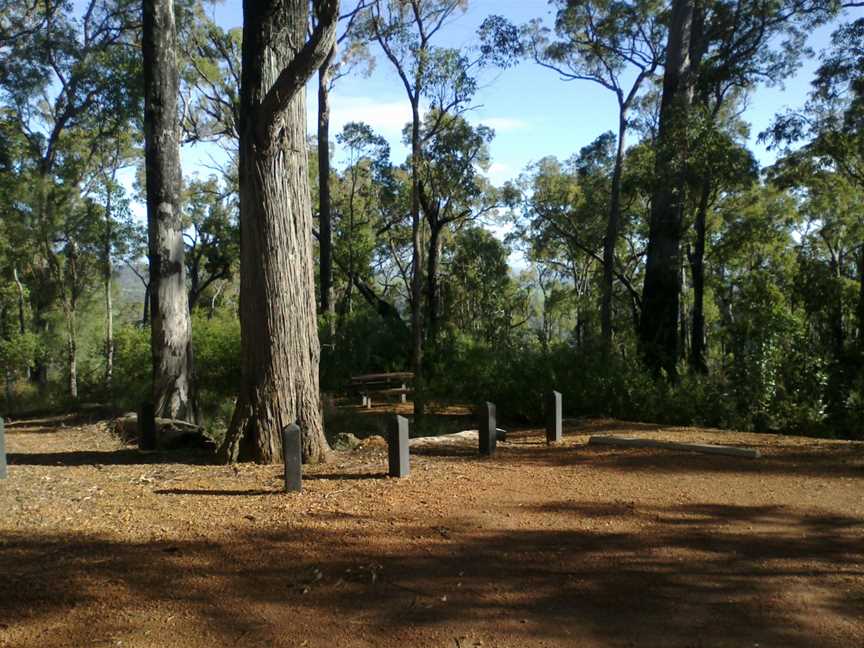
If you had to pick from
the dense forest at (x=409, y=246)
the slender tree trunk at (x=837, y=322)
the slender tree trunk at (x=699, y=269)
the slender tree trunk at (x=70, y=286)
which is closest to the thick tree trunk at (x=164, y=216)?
the dense forest at (x=409, y=246)

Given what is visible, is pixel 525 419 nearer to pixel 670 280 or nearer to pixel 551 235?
pixel 670 280

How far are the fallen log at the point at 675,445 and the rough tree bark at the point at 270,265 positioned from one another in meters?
3.61

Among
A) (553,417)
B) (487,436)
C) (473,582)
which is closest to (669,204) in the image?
(553,417)

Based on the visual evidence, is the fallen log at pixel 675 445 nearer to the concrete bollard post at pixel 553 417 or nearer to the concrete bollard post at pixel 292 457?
the concrete bollard post at pixel 553 417

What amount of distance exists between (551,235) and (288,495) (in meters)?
24.3

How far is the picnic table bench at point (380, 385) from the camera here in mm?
19969

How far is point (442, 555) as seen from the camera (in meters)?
4.95

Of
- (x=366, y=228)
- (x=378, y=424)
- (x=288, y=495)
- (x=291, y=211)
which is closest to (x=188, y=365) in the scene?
(x=378, y=424)

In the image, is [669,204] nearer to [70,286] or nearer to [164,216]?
[164,216]

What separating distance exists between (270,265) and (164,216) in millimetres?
5774

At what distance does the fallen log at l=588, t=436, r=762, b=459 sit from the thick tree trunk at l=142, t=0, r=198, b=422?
7669 millimetres

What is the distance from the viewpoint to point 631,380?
1286 cm

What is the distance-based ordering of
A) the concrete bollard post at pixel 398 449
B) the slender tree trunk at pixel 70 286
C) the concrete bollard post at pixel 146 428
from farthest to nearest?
the slender tree trunk at pixel 70 286 → the concrete bollard post at pixel 146 428 → the concrete bollard post at pixel 398 449

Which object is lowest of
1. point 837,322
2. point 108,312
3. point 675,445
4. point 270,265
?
point 675,445
